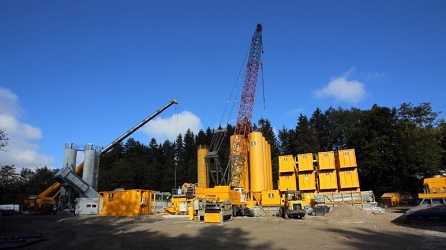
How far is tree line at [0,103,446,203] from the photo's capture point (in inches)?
2013

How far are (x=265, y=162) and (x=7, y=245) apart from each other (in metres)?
41.4

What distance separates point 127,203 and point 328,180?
2417 cm

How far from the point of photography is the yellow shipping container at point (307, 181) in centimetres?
4075

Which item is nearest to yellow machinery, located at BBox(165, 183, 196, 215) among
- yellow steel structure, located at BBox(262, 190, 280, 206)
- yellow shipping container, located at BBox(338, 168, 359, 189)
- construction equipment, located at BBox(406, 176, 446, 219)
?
yellow steel structure, located at BBox(262, 190, 280, 206)

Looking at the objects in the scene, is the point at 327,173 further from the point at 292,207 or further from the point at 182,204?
the point at 182,204

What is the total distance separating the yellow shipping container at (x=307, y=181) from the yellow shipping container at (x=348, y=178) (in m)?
3.18

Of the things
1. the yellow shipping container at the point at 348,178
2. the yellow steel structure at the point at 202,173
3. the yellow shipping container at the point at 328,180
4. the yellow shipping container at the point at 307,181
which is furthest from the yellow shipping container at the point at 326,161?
the yellow steel structure at the point at 202,173

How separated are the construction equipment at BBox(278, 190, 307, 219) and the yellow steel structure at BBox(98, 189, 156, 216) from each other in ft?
54.7

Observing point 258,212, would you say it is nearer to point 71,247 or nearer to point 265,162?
point 265,162

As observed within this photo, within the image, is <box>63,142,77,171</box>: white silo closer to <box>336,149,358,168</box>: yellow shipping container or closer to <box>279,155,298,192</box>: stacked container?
<box>279,155,298,192</box>: stacked container

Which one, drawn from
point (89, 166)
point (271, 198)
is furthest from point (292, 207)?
point (89, 166)

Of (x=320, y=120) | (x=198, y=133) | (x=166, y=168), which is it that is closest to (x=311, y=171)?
(x=320, y=120)

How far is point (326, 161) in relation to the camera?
40688 millimetres

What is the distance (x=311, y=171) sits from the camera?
41312 mm
